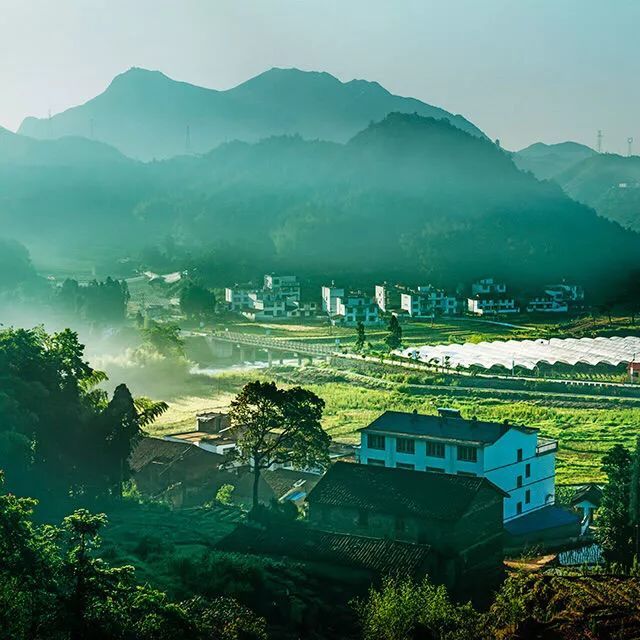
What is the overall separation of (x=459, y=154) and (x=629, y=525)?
85.0 metres

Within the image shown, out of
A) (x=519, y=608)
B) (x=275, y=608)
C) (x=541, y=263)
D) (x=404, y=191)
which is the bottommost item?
(x=275, y=608)

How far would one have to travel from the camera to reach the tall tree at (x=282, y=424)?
15812 mm

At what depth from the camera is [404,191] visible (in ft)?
288

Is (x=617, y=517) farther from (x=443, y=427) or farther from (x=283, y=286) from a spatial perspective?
(x=283, y=286)

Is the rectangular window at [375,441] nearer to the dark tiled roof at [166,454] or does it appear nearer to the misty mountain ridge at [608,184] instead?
the dark tiled roof at [166,454]

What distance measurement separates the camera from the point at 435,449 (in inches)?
683

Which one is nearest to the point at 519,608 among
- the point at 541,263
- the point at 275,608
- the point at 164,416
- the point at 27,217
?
the point at 275,608

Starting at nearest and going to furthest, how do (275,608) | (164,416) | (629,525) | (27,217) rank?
(275,608) < (629,525) < (164,416) < (27,217)

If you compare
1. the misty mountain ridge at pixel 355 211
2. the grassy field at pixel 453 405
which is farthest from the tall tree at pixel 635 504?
the misty mountain ridge at pixel 355 211

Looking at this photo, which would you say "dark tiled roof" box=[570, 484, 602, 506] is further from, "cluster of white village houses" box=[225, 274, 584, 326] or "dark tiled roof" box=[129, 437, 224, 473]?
"cluster of white village houses" box=[225, 274, 584, 326]

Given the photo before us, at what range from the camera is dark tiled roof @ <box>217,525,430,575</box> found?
12.1 m

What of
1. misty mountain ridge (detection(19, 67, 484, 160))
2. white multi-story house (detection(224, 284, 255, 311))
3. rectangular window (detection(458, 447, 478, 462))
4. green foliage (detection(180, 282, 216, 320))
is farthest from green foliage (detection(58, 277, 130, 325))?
misty mountain ridge (detection(19, 67, 484, 160))

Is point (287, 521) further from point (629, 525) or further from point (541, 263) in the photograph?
point (541, 263)

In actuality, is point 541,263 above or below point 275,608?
above
